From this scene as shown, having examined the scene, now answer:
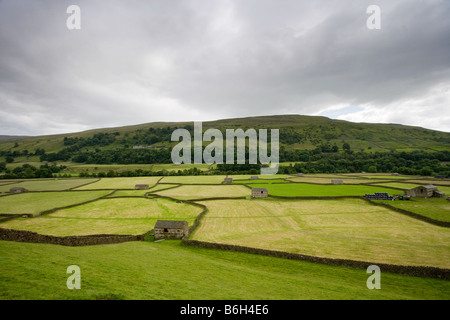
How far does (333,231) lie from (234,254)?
47.2ft

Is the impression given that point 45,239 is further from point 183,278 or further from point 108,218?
point 183,278

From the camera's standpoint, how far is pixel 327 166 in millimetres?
108062

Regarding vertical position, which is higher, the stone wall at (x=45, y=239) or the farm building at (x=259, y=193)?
the farm building at (x=259, y=193)

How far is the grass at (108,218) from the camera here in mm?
31281

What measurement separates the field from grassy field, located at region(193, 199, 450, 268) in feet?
0.39

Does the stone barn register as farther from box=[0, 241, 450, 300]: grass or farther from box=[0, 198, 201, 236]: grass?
box=[0, 198, 201, 236]: grass

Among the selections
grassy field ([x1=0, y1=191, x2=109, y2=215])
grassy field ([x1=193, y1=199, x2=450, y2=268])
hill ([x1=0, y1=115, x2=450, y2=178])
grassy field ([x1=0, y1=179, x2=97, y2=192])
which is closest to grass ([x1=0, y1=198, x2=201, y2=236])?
grassy field ([x1=0, y1=191, x2=109, y2=215])

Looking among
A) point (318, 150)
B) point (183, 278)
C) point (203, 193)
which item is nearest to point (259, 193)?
point (203, 193)

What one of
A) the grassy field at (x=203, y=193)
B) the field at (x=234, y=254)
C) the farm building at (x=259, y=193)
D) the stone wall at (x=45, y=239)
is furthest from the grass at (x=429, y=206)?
the stone wall at (x=45, y=239)

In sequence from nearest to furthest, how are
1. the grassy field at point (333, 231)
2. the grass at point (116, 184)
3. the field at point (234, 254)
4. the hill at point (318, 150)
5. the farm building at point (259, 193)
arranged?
the field at point (234, 254)
the grassy field at point (333, 231)
the farm building at point (259, 193)
the grass at point (116, 184)
the hill at point (318, 150)

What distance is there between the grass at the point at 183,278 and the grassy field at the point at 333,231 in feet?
10.3

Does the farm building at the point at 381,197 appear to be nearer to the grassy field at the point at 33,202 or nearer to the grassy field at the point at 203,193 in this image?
the grassy field at the point at 203,193

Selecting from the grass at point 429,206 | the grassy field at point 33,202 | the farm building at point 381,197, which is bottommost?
the grassy field at point 33,202

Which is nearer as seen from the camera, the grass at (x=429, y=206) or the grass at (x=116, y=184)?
the grass at (x=429, y=206)
